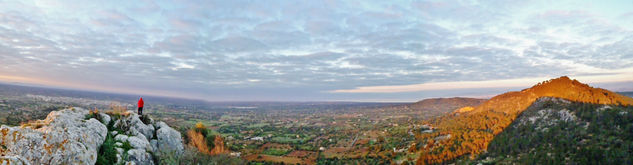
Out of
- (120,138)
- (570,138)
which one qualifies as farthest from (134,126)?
(570,138)

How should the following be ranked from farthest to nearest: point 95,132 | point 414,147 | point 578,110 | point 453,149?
point 414,147, point 453,149, point 578,110, point 95,132

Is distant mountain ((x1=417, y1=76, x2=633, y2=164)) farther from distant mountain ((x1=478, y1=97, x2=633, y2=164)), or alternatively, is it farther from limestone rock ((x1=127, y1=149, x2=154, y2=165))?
limestone rock ((x1=127, y1=149, x2=154, y2=165))

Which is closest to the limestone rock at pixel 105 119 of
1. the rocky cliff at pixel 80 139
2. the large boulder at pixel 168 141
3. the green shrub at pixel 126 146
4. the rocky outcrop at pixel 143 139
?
the rocky cliff at pixel 80 139

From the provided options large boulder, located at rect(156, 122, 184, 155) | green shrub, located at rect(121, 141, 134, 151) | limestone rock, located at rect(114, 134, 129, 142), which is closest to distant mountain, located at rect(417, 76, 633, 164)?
large boulder, located at rect(156, 122, 184, 155)

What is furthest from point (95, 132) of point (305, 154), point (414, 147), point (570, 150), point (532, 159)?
point (414, 147)

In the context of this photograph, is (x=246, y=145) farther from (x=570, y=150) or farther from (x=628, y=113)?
(x=628, y=113)

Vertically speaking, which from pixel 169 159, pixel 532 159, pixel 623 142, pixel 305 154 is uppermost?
pixel 169 159

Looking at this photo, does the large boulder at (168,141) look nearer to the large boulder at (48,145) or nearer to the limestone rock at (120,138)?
the limestone rock at (120,138)
